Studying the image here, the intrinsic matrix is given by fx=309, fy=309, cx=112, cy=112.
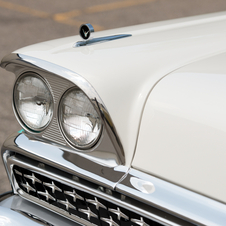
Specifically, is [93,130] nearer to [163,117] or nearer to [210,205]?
[163,117]

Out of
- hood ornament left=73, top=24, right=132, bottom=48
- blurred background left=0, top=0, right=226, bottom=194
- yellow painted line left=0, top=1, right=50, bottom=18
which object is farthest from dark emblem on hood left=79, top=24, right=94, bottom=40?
yellow painted line left=0, top=1, right=50, bottom=18

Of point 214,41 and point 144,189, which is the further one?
point 214,41

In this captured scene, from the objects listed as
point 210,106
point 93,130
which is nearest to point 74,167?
point 93,130

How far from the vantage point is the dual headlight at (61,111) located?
1.04 m

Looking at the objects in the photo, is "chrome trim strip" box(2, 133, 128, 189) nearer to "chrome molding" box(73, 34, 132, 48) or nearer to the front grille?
the front grille

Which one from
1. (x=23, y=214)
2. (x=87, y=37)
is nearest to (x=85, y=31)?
(x=87, y=37)

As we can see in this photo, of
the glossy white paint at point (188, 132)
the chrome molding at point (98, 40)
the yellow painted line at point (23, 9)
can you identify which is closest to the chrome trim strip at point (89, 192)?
the glossy white paint at point (188, 132)

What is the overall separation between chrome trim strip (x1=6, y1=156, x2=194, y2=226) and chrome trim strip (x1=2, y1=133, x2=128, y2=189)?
35 mm

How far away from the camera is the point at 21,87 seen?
119 centimetres

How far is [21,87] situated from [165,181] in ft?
2.15

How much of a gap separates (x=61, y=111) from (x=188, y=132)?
463 millimetres

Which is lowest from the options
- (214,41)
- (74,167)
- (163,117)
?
(74,167)

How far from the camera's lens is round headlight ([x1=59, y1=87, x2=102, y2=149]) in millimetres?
1027

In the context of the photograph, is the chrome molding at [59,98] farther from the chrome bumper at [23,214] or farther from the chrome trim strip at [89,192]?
the chrome bumper at [23,214]
